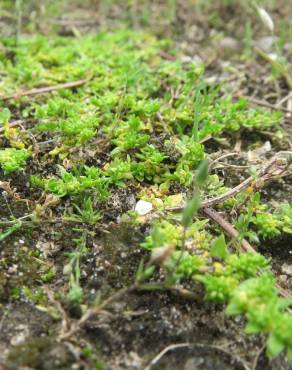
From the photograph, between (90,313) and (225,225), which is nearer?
(90,313)

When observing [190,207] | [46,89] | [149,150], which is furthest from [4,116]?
[190,207]

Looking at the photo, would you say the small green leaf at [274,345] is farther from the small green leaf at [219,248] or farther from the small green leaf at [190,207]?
the small green leaf at [190,207]

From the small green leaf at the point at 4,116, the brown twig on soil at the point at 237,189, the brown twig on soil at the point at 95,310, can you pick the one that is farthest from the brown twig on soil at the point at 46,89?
the brown twig on soil at the point at 95,310

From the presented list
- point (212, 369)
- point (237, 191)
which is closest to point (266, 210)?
point (237, 191)

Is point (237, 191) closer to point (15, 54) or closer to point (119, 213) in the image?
point (119, 213)

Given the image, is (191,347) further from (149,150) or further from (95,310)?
(149,150)

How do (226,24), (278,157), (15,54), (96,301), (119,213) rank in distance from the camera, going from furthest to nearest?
(226,24) < (15,54) < (278,157) < (119,213) < (96,301)

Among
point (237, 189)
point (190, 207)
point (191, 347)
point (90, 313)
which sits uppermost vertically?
point (190, 207)
